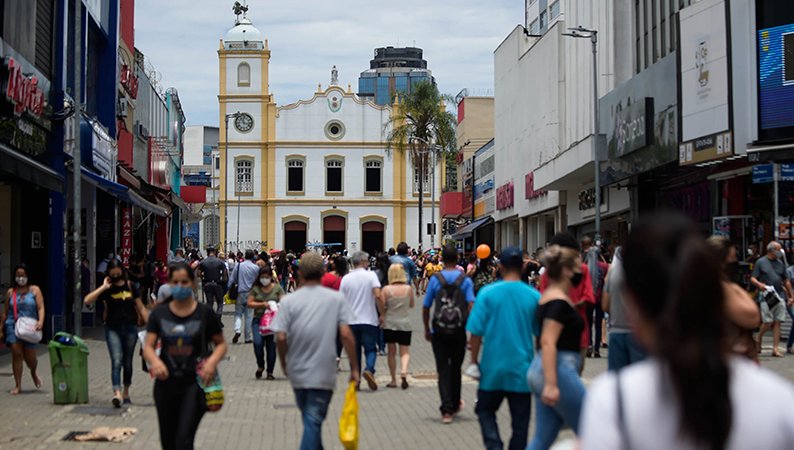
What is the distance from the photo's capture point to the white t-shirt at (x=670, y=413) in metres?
1.94

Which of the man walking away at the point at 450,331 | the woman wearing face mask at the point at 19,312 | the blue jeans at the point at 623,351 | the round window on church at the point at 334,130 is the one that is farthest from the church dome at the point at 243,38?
the blue jeans at the point at 623,351

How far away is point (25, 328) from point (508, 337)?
6.73 m

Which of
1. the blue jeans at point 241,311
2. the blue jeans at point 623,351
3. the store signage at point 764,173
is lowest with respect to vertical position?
the blue jeans at point 241,311

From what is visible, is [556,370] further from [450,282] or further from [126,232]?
[126,232]

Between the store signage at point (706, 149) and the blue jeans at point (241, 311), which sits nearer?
the blue jeans at point (241, 311)

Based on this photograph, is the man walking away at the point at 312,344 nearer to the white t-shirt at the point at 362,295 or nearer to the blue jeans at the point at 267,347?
the white t-shirt at the point at 362,295

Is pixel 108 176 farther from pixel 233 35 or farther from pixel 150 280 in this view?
pixel 233 35

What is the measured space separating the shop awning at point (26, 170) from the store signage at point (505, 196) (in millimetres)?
30994

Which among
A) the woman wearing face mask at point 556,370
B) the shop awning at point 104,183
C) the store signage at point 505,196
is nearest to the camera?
the woman wearing face mask at point 556,370

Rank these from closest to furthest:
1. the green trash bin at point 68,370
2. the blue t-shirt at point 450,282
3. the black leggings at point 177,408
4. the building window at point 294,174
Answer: the black leggings at point 177,408 < the blue t-shirt at point 450,282 < the green trash bin at point 68,370 < the building window at point 294,174

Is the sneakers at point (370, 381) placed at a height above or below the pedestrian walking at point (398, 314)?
below

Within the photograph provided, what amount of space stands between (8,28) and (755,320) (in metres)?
12.6

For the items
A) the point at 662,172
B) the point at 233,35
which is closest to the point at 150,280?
the point at 662,172

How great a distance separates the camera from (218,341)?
5945mm
